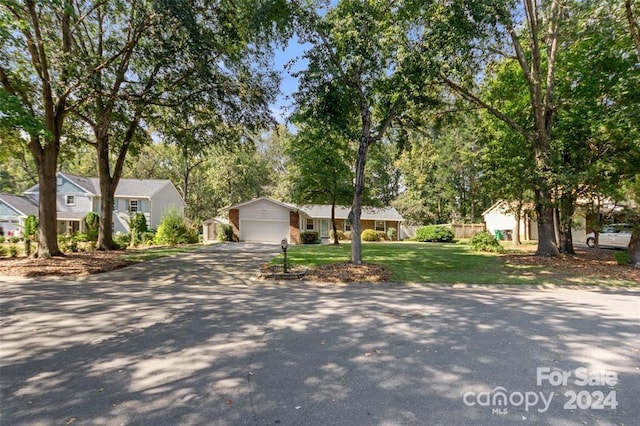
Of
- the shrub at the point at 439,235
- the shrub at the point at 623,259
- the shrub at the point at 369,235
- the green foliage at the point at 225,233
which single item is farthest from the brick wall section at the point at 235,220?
the shrub at the point at 623,259

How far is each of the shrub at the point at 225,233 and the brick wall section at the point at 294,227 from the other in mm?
4829

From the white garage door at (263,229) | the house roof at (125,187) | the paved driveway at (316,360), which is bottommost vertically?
the paved driveway at (316,360)

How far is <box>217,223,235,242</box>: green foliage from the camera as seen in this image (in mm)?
26281

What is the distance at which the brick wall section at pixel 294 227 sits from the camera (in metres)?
26.4

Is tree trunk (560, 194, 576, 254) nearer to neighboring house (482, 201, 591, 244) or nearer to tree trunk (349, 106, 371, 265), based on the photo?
neighboring house (482, 201, 591, 244)

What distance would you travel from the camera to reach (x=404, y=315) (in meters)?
5.93

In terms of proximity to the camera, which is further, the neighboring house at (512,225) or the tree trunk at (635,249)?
the neighboring house at (512,225)

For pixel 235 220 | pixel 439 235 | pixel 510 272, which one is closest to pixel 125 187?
pixel 235 220

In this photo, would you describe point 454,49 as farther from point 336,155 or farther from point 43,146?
point 43,146

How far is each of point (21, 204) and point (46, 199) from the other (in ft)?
83.5

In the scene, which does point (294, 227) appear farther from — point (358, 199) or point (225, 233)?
point (358, 199)

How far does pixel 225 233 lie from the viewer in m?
26.3

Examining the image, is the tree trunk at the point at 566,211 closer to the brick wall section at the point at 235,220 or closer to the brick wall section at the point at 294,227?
the brick wall section at the point at 294,227

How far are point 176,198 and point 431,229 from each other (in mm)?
27195
